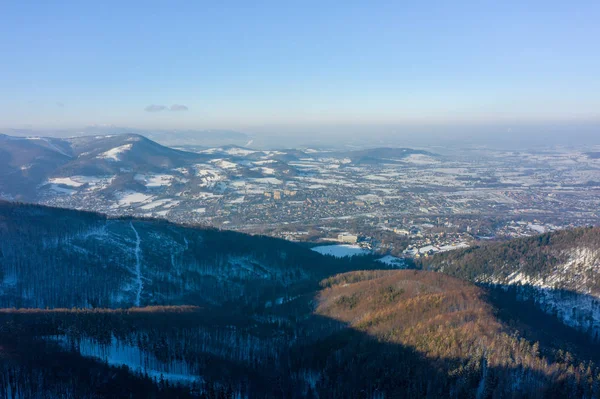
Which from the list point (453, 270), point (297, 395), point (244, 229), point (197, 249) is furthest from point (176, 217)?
point (297, 395)

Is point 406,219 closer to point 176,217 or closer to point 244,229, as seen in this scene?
point 244,229

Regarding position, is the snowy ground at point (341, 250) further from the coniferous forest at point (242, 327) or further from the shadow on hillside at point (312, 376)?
the shadow on hillside at point (312, 376)

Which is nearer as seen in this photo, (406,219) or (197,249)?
(197,249)

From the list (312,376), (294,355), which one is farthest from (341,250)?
(312,376)

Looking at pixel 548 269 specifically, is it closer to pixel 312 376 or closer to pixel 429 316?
pixel 429 316

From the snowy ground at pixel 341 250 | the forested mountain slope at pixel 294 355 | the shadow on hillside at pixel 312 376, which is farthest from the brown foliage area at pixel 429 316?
the snowy ground at pixel 341 250
